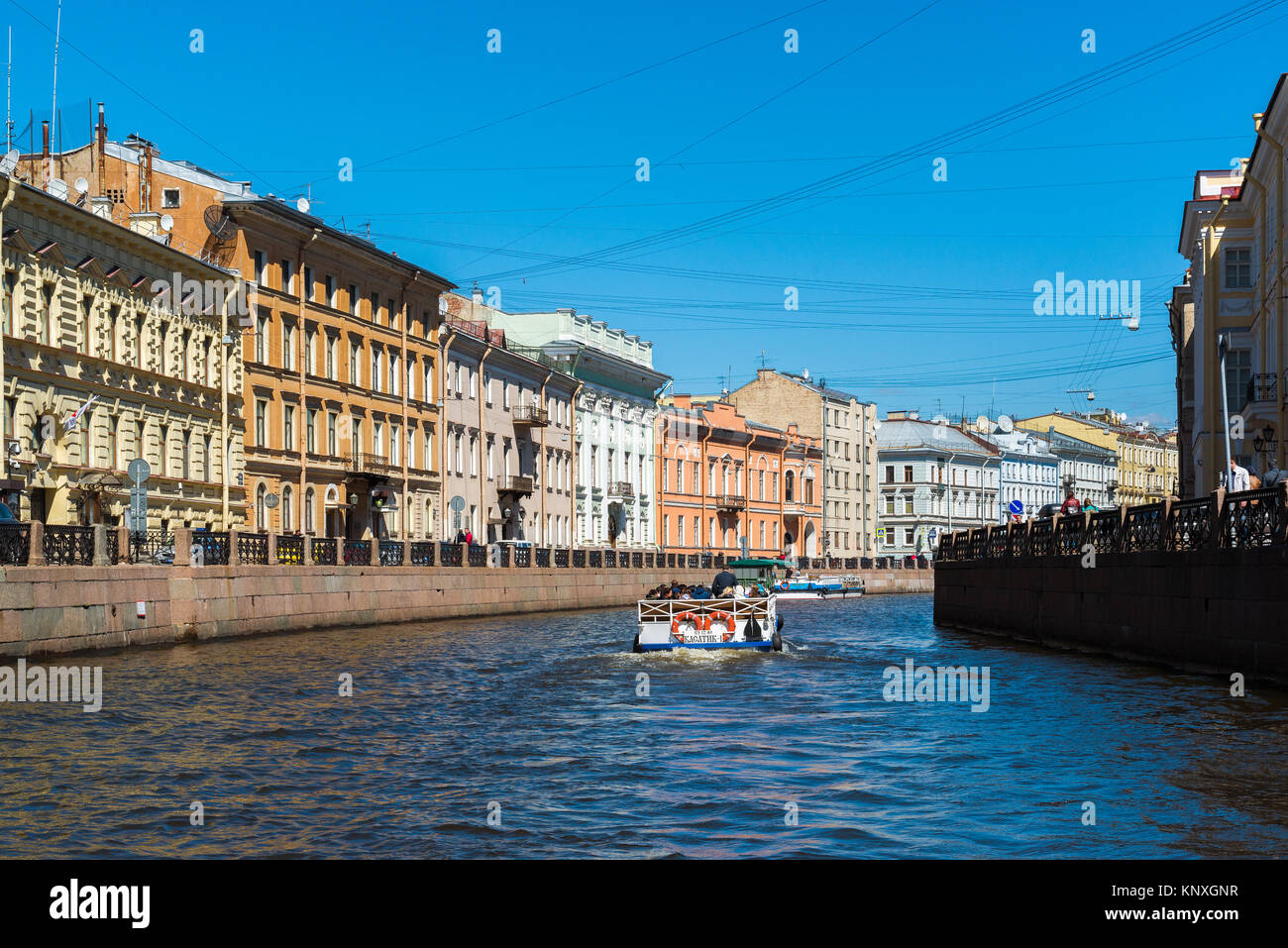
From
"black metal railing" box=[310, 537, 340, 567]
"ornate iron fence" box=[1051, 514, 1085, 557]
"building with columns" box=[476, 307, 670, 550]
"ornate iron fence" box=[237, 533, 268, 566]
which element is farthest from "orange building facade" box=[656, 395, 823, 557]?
"ornate iron fence" box=[1051, 514, 1085, 557]

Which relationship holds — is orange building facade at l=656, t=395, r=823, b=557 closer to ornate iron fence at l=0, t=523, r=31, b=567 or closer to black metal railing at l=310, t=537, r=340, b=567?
black metal railing at l=310, t=537, r=340, b=567

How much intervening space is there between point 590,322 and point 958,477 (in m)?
49.8

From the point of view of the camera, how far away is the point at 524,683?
22.9m

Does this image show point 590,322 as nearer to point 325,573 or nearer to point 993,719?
point 325,573

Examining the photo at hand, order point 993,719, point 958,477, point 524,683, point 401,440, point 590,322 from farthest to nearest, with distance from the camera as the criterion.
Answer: point 958,477 < point 590,322 < point 401,440 < point 524,683 < point 993,719

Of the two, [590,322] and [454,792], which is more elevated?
[590,322]

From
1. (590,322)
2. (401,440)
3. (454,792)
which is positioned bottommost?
(454,792)

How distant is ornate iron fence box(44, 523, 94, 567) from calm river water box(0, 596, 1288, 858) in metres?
3.33

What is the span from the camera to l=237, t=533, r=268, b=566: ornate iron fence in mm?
35344

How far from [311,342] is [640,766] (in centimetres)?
4018

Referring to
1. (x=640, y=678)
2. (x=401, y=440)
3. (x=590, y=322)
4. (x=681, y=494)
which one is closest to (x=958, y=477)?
(x=681, y=494)

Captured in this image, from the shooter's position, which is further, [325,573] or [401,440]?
[401,440]

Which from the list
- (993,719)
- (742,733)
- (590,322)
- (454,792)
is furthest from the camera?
(590,322)

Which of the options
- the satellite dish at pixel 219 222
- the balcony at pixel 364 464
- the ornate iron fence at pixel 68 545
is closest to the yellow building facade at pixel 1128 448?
the balcony at pixel 364 464
